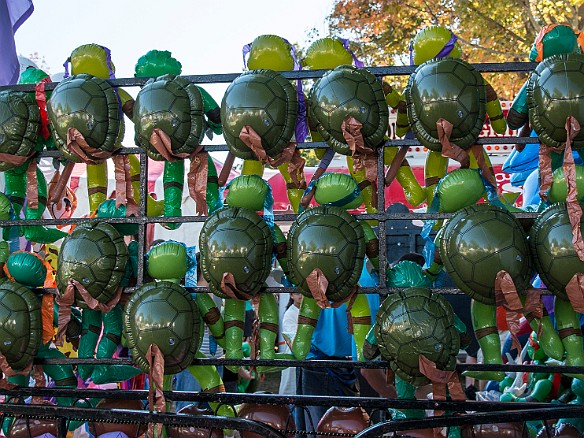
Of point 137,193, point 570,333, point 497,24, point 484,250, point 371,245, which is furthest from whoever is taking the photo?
point 497,24

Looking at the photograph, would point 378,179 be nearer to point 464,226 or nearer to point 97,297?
point 464,226

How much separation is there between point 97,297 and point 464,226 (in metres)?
1.41

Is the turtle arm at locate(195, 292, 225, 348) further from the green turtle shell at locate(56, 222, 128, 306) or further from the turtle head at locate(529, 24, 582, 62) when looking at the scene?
the turtle head at locate(529, 24, 582, 62)

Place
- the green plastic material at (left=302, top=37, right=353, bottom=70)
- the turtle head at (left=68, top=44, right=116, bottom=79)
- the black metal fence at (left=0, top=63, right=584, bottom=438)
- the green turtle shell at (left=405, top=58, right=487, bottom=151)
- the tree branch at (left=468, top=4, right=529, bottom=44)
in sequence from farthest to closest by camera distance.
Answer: the tree branch at (left=468, top=4, right=529, bottom=44) → the turtle head at (left=68, top=44, right=116, bottom=79) → the green plastic material at (left=302, top=37, right=353, bottom=70) → the green turtle shell at (left=405, top=58, right=487, bottom=151) → the black metal fence at (left=0, top=63, right=584, bottom=438)

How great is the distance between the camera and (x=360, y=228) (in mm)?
2625

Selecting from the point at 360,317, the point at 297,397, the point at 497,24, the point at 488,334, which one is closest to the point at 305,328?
the point at 360,317

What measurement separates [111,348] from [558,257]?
69.9 inches

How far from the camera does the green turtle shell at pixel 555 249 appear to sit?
7.67 ft

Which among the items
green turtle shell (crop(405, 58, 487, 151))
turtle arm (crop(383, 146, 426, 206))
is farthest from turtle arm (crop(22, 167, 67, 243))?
green turtle shell (crop(405, 58, 487, 151))

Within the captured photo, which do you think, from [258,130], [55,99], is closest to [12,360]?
[55,99]

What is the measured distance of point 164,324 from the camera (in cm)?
254

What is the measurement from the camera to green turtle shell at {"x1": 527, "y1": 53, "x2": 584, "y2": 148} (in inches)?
94.4

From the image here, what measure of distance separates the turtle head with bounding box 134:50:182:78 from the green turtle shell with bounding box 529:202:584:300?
5.18ft

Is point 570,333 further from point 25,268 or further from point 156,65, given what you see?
point 25,268
